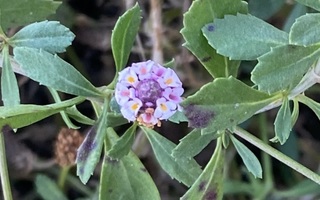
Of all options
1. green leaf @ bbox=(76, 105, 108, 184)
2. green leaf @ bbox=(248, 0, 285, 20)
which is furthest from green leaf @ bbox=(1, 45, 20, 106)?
green leaf @ bbox=(248, 0, 285, 20)

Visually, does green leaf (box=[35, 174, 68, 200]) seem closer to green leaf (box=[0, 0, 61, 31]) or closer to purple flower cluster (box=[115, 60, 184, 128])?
green leaf (box=[0, 0, 61, 31])

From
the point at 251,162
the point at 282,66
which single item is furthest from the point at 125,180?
the point at 282,66

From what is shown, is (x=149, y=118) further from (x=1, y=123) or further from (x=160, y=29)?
(x=160, y=29)

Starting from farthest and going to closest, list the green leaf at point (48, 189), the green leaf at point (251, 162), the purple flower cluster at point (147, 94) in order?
the green leaf at point (48, 189) → the green leaf at point (251, 162) → the purple flower cluster at point (147, 94)

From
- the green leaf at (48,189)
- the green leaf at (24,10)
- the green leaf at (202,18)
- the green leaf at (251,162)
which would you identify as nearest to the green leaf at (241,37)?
the green leaf at (202,18)

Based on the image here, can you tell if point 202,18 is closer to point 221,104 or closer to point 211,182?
point 221,104

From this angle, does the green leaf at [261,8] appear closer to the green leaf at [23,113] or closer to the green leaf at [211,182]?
the green leaf at [211,182]

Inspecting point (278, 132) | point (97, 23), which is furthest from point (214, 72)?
point (97, 23)
